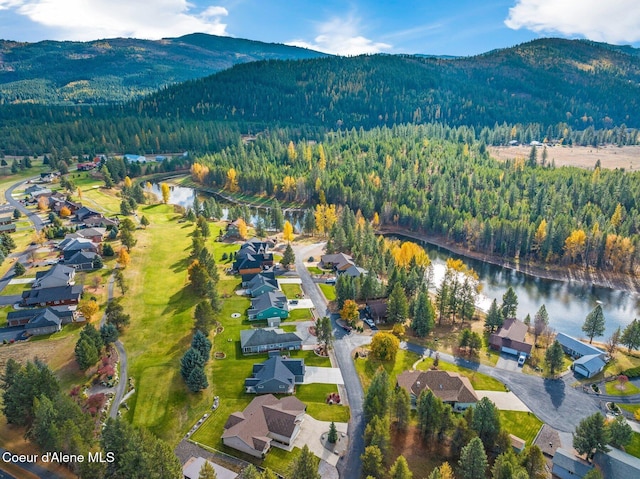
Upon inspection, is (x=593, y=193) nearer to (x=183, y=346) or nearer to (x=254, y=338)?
(x=254, y=338)

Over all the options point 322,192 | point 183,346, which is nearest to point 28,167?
point 322,192

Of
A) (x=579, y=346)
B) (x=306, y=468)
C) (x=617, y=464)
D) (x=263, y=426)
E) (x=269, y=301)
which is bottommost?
(x=579, y=346)

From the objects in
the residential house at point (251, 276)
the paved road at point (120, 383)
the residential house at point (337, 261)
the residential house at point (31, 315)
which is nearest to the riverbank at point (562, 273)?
the residential house at point (337, 261)

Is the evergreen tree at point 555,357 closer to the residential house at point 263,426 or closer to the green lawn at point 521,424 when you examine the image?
the green lawn at point 521,424

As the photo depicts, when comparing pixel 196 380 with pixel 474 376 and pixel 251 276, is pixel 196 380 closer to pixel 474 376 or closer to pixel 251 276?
pixel 251 276

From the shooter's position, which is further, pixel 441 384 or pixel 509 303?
pixel 509 303

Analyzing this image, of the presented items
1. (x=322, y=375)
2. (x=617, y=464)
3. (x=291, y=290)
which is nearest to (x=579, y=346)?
(x=617, y=464)
